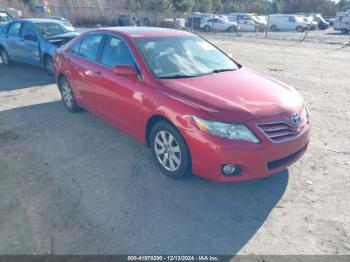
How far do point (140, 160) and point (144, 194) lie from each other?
786 mm

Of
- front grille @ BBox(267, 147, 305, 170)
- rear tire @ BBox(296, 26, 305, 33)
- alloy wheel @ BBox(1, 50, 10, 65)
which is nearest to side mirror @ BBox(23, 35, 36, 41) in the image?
alloy wheel @ BBox(1, 50, 10, 65)

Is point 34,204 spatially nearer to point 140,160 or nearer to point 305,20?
point 140,160

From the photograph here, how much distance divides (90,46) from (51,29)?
17.1ft

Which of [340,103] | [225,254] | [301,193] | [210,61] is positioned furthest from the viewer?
[340,103]

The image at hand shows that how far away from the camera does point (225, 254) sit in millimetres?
2551

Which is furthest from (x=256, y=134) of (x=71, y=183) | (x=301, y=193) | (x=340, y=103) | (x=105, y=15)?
(x=105, y=15)

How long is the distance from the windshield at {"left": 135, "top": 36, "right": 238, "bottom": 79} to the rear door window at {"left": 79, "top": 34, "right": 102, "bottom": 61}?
0.95 m

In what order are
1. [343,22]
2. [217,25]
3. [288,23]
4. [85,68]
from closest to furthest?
1. [85,68]
2. [343,22]
3. [217,25]
4. [288,23]

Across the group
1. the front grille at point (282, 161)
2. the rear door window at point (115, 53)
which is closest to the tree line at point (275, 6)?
the rear door window at point (115, 53)

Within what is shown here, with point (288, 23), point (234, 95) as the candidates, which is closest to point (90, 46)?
point (234, 95)

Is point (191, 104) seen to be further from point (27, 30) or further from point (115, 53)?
point (27, 30)

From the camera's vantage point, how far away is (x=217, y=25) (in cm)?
3145

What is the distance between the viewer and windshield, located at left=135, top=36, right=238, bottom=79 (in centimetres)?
383

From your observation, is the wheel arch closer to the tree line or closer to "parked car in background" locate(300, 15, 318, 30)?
"parked car in background" locate(300, 15, 318, 30)
